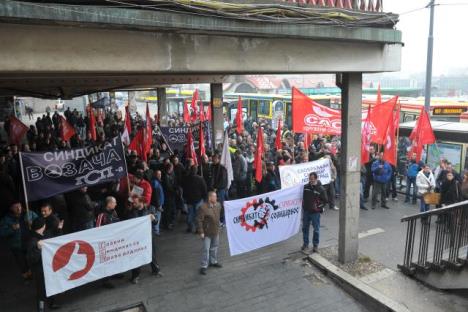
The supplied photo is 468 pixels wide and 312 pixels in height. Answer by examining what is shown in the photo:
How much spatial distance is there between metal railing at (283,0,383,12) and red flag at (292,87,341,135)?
2.17 metres

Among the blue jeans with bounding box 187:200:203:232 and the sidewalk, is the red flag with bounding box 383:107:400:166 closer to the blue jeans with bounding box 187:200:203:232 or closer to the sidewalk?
the sidewalk

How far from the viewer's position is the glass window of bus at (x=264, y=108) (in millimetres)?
28031

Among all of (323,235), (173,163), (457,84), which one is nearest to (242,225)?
(323,235)

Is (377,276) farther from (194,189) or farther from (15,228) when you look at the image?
(15,228)

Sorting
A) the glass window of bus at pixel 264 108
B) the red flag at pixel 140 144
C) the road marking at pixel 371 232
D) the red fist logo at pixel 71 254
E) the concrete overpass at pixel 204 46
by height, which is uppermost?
the concrete overpass at pixel 204 46

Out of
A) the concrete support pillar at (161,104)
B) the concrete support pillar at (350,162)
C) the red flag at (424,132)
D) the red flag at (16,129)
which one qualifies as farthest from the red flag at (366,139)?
the concrete support pillar at (161,104)

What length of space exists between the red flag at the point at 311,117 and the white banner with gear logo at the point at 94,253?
4.22 metres

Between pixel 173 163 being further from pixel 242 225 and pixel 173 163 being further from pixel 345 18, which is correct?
pixel 345 18

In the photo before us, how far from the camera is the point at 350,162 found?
786 centimetres

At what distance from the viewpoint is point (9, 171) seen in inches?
408

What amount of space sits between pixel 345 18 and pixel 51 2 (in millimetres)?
4550

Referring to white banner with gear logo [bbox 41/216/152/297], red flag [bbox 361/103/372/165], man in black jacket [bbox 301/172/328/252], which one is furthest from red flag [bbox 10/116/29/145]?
red flag [bbox 361/103/372/165]

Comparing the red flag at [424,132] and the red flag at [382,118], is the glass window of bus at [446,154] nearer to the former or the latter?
the red flag at [424,132]

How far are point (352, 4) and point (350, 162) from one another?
9.88 ft
